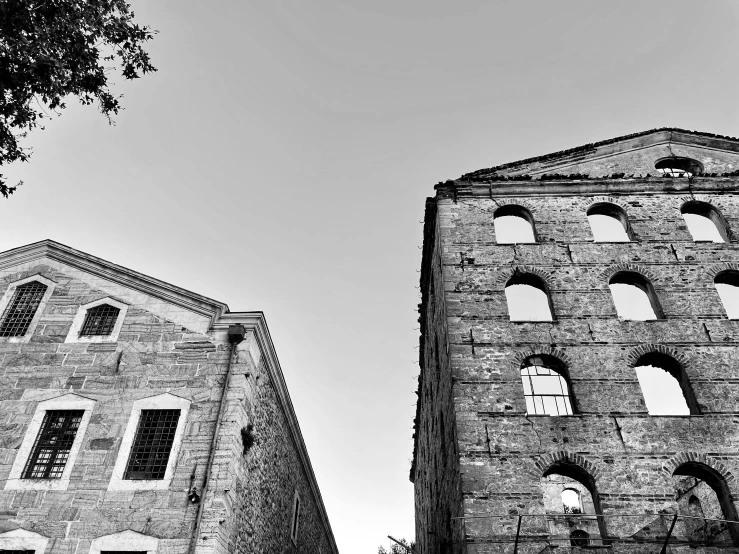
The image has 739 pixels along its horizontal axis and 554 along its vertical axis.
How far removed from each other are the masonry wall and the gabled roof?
93 centimetres

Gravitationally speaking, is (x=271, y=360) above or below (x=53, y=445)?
above

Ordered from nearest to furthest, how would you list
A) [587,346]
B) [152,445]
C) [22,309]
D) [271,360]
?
1. [152,445]
2. [22,309]
3. [587,346]
4. [271,360]

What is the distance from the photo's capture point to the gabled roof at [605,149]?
19.1 m

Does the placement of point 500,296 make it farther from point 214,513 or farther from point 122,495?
point 122,495

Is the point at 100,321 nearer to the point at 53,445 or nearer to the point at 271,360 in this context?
the point at 53,445

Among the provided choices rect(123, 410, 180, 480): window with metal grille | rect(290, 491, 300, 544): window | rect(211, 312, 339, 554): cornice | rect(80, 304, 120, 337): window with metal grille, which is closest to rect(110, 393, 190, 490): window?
rect(123, 410, 180, 480): window with metal grille

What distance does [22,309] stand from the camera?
14469mm

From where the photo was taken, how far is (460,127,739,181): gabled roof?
1912cm

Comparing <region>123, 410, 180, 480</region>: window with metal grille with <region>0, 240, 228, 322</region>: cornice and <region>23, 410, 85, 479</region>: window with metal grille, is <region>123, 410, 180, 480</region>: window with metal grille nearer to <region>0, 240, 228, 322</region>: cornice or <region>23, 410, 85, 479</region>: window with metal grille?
<region>23, 410, 85, 479</region>: window with metal grille

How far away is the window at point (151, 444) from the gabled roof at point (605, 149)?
448 inches

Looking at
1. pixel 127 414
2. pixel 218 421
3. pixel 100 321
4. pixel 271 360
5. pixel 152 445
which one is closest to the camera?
pixel 152 445

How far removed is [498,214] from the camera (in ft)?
60.0

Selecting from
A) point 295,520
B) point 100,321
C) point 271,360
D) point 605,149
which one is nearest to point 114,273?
point 100,321

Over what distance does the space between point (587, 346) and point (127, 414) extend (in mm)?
11158
